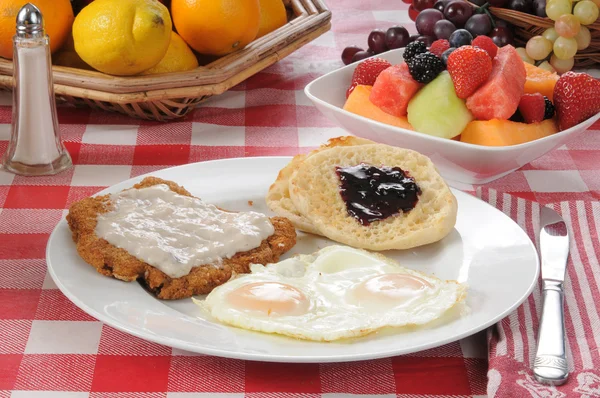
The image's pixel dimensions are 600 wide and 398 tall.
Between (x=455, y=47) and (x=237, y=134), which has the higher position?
(x=455, y=47)

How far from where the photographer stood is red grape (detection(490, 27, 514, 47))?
251 cm

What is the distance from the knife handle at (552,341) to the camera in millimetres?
1187

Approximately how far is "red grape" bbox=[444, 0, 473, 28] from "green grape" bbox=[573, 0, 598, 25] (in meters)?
0.31

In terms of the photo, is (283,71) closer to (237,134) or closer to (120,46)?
(237,134)

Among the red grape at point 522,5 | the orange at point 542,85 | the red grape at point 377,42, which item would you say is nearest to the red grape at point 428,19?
the red grape at point 377,42

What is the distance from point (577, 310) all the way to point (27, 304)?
948mm

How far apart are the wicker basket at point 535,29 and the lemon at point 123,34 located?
1120 mm

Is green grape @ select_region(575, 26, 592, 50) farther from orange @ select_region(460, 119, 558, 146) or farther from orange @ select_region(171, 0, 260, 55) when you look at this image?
orange @ select_region(171, 0, 260, 55)

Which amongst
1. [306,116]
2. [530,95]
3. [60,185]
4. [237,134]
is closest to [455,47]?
[530,95]

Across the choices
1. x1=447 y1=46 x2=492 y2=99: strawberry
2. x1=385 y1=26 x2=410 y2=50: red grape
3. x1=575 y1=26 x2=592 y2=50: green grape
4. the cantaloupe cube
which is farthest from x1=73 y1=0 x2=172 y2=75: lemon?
x1=575 y1=26 x2=592 y2=50: green grape

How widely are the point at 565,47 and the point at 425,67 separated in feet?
2.41

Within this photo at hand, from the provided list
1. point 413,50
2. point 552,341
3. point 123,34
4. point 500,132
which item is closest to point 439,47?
point 413,50

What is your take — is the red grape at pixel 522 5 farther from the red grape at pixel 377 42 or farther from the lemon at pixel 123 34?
the lemon at pixel 123 34

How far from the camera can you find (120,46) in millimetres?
1946
